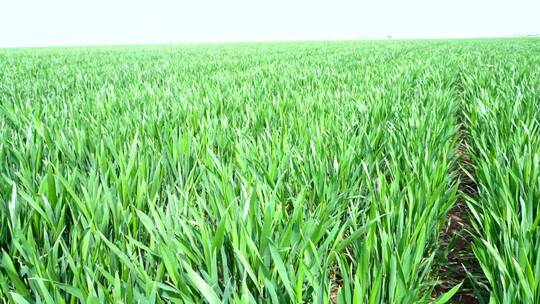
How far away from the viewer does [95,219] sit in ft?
3.95

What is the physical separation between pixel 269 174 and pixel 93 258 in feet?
2.16

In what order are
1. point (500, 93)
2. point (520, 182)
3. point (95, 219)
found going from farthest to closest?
point (500, 93), point (520, 182), point (95, 219)

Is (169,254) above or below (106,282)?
above

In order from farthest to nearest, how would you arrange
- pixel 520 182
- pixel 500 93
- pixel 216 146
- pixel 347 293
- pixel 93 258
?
pixel 500 93
pixel 216 146
pixel 520 182
pixel 93 258
pixel 347 293

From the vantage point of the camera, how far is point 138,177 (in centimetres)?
150

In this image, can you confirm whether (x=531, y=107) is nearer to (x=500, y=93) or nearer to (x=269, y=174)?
(x=500, y=93)

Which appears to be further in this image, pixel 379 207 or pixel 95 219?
pixel 379 207

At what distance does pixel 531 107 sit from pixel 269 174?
2.27 metres

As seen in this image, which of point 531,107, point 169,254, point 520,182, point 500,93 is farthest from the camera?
point 500,93

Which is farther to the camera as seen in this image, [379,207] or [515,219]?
[379,207]

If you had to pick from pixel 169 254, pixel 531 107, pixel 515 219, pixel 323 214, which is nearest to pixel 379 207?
pixel 323 214

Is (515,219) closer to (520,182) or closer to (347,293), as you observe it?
(520,182)

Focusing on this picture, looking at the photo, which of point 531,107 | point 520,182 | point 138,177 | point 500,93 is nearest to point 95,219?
point 138,177

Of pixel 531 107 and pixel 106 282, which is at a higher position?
pixel 531 107
